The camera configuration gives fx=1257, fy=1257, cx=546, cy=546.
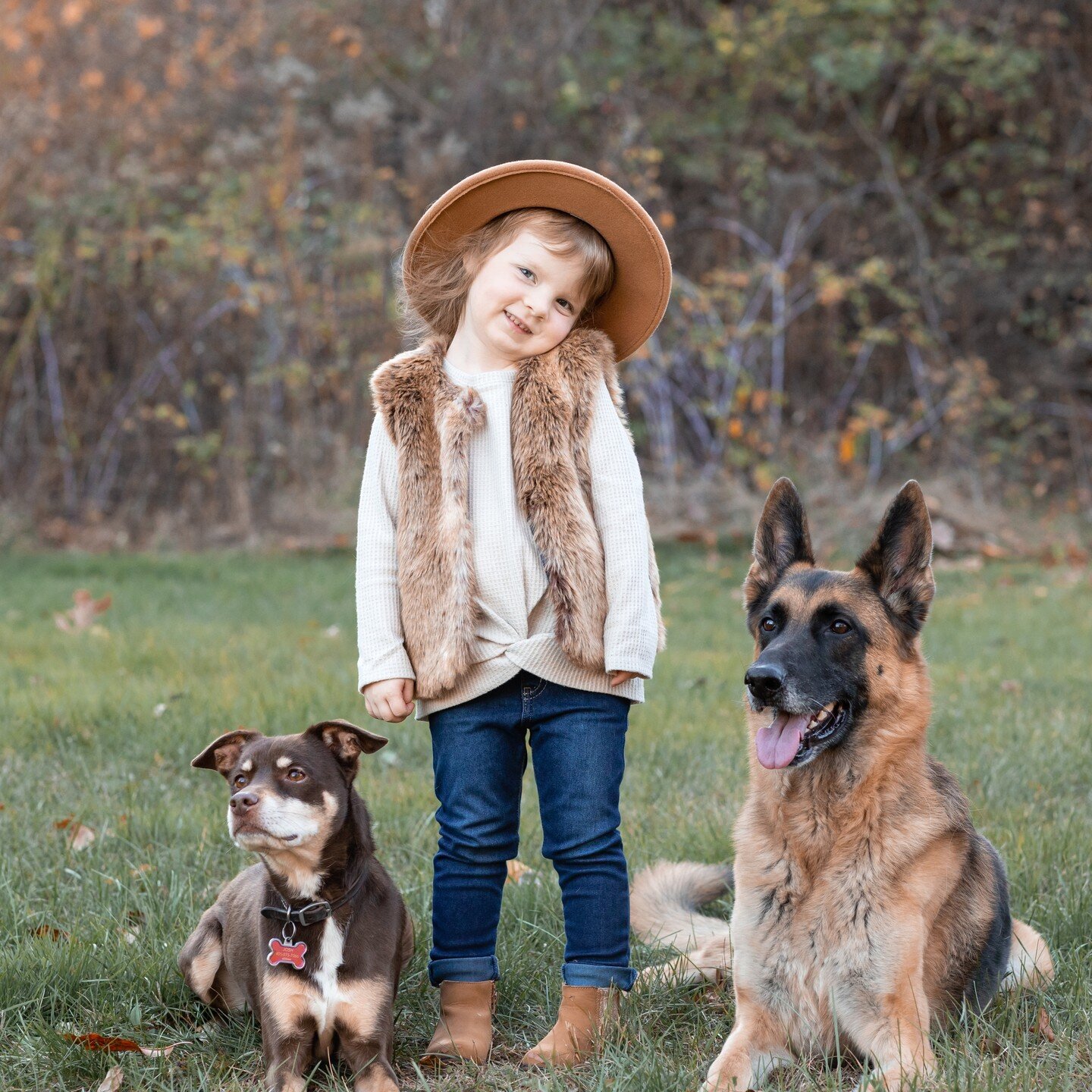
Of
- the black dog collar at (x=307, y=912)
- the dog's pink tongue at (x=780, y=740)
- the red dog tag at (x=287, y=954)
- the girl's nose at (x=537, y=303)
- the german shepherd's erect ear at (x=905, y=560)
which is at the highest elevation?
the girl's nose at (x=537, y=303)

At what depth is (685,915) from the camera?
3578 millimetres

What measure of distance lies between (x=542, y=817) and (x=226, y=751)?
820 millimetres

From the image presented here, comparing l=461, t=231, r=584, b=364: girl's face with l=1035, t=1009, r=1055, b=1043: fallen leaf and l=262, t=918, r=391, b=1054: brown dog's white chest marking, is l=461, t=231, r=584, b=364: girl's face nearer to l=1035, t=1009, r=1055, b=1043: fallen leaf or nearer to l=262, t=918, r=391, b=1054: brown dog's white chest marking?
l=262, t=918, r=391, b=1054: brown dog's white chest marking

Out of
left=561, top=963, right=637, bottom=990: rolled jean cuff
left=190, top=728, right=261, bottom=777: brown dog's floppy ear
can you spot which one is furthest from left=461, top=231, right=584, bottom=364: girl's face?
left=561, top=963, right=637, bottom=990: rolled jean cuff

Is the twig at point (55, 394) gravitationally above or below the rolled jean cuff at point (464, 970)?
above

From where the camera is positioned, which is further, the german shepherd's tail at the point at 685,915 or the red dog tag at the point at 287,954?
the german shepherd's tail at the point at 685,915

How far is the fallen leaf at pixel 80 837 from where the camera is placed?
397 cm

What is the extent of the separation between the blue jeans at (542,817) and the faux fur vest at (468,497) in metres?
0.14

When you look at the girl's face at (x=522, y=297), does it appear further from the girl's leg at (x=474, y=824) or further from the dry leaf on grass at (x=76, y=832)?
the dry leaf on grass at (x=76, y=832)

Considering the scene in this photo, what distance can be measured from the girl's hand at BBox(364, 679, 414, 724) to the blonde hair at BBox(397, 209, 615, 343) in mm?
1006

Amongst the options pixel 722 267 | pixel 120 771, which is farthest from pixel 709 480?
pixel 120 771

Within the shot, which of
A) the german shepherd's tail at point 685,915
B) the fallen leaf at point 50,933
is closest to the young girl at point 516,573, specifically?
the german shepherd's tail at point 685,915

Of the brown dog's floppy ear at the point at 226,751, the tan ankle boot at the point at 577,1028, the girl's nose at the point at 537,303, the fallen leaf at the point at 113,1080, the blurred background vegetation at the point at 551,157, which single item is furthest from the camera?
the blurred background vegetation at the point at 551,157

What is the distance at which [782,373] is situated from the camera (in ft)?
43.3
